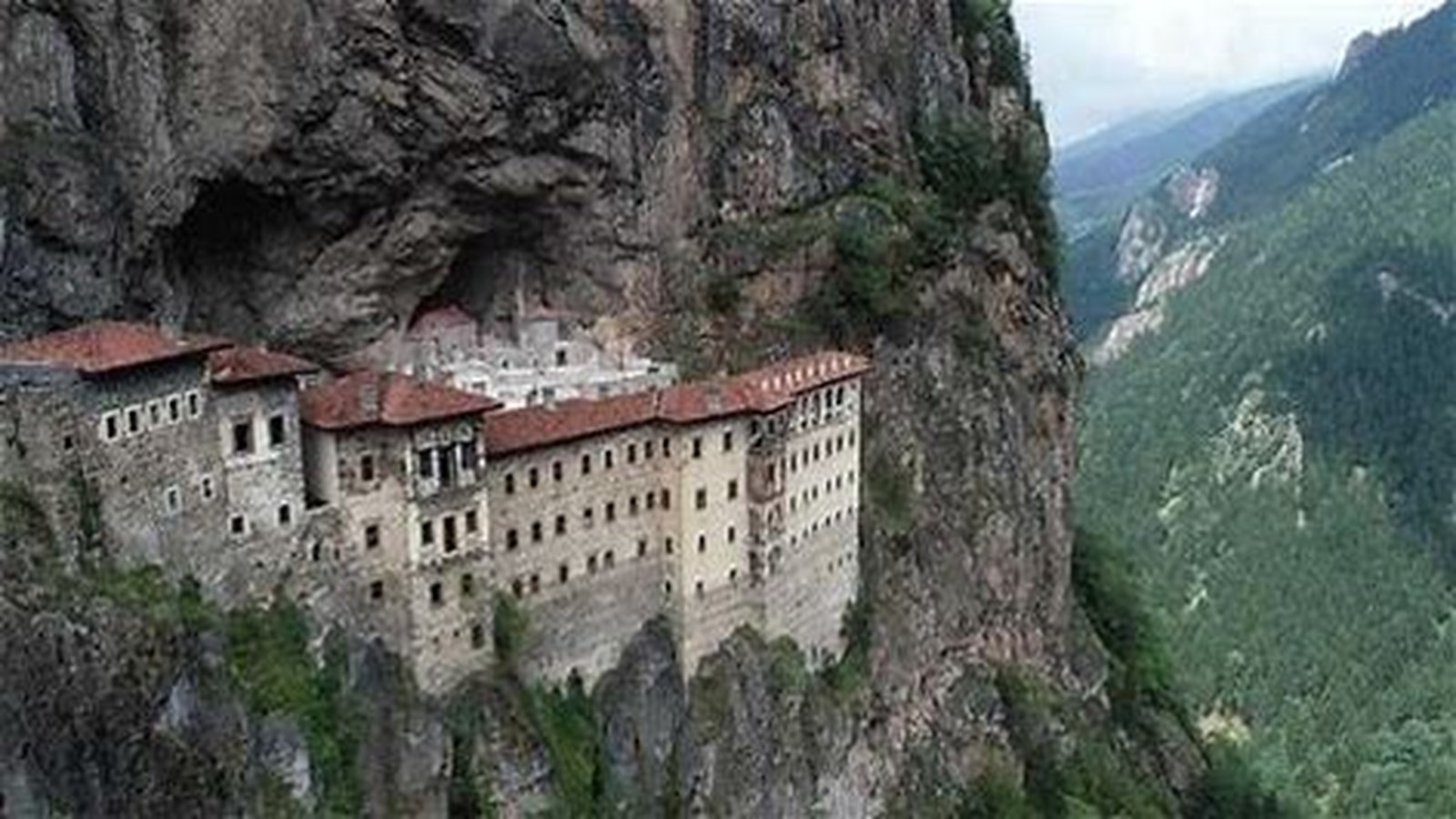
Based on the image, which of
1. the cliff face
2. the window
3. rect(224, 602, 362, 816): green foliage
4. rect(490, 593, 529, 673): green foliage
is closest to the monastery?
the window

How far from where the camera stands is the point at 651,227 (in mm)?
77125

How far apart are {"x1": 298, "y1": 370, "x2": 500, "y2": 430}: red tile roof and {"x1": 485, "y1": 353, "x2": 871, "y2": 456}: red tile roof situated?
113 inches

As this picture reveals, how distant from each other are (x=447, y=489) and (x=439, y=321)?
1588cm

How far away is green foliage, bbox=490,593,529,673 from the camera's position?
198 feet

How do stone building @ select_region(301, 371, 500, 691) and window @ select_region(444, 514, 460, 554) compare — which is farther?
window @ select_region(444, 514, 460, 554)

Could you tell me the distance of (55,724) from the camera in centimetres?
4828

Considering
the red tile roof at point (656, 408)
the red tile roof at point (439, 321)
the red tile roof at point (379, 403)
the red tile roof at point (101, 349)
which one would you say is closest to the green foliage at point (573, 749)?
the red tile roof at point (656, 408)

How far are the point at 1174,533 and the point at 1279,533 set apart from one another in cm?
1048

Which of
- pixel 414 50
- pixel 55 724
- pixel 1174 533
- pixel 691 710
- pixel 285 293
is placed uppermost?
pixel 414 50

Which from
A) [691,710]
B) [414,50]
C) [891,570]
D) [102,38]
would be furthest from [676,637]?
[102,38]

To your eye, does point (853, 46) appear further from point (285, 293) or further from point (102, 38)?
point (102, 38)

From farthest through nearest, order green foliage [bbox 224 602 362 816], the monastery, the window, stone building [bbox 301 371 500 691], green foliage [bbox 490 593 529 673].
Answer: green foliage [bbox 490 593 529 673]
the window
stone building [bbox 301 371 500 691]
green foliage [bbox 224 602 362 816]
the monastery

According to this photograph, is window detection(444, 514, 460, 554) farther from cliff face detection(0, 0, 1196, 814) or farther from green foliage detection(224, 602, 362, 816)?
cliff face detection(0, 0, 1196, 814)

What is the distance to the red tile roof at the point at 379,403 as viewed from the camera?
55.9m
